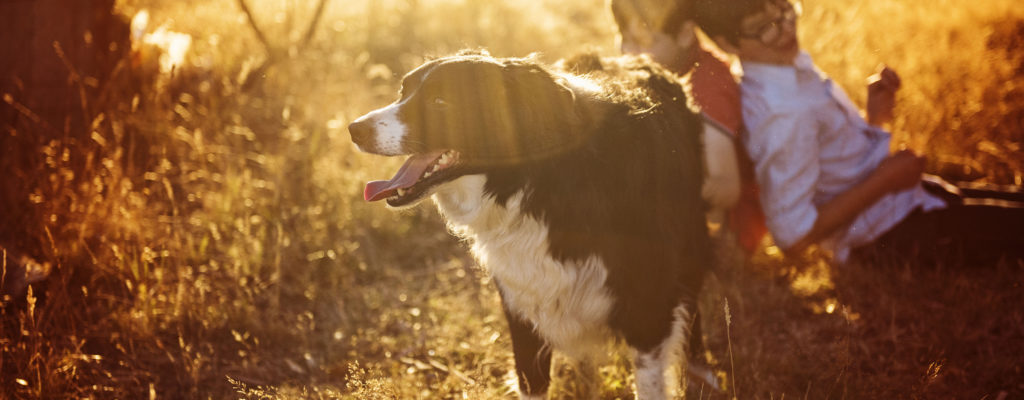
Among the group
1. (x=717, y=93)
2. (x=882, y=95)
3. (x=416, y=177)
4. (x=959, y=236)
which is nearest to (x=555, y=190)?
(x=416, y=177)

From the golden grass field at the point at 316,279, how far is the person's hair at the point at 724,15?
0.45m

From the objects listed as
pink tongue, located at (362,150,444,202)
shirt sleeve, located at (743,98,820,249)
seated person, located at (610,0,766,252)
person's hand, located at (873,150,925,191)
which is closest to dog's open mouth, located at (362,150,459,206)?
pink tongue, located at (362,150,444,202)

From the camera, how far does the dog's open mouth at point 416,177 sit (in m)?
2.29

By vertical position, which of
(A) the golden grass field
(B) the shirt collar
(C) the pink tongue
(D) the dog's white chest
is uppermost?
(B) the shirt collar

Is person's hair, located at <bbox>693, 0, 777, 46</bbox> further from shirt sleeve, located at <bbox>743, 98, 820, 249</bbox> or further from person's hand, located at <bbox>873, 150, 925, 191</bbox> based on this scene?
person's hand, located at <bbox>873, 150, 925, 191</bbox>

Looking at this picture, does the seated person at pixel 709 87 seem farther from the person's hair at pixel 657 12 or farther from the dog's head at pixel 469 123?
the dog's head at pixel 469 123

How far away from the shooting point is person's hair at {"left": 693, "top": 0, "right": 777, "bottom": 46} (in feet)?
10.3

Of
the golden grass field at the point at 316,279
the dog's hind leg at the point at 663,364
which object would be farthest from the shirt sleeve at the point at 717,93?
the dog's hind leg at the point at 663,364

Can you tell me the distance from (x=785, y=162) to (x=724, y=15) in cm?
69

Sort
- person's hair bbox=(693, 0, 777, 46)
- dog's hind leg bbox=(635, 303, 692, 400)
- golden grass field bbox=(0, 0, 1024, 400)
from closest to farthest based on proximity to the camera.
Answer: dog's hind leg bbox=(635, 303, 692, 400)
golden grass field bbox=(0, 0, 1024, 400)
person's hair bbox=(693, 0, 777, 46)

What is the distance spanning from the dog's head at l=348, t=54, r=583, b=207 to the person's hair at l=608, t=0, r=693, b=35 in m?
1.16

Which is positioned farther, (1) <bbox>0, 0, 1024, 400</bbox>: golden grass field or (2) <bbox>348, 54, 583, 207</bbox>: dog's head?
(1) <bbox>0, 0, 1024, 400</bbox>: golden grass field

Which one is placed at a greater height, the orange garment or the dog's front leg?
the orange garment

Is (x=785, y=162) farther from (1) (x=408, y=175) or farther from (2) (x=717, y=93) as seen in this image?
(1) (x=408, y=175)
